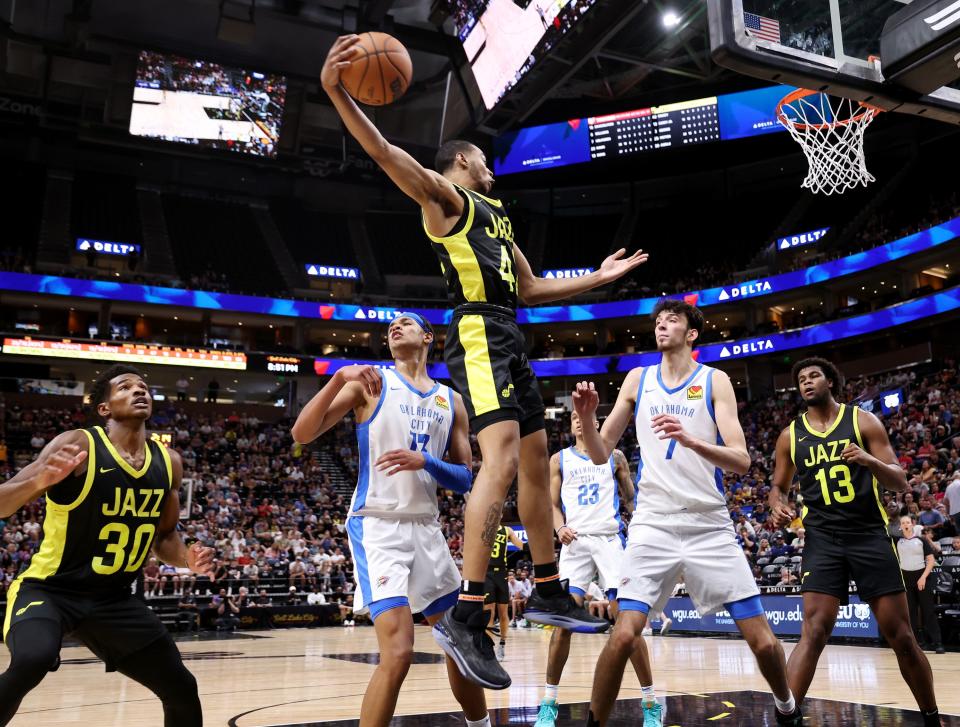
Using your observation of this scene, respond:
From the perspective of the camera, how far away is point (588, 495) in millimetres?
7418

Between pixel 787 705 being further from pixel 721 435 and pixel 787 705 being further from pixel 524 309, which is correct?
pixel 524 309

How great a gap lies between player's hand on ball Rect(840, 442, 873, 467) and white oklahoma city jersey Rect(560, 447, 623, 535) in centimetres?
220

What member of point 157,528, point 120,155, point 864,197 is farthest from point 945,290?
point 120,155

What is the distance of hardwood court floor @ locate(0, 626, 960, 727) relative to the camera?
5.76 meters

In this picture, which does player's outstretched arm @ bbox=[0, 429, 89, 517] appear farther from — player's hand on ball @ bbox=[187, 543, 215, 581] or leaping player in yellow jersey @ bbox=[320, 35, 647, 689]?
leaping player in yellow jersey @ bbox=[320, 35, 647, 689]

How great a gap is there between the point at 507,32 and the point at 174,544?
60.8 feet

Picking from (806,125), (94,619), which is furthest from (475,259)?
(806,125)

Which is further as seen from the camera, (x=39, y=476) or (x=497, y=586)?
(x=497, y=586)

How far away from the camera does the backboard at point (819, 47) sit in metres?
5.79

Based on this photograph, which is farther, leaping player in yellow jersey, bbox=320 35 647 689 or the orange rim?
the orange rim

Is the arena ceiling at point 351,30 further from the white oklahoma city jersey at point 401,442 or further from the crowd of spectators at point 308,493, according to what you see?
the white oklahoma city jersey at point 401,442

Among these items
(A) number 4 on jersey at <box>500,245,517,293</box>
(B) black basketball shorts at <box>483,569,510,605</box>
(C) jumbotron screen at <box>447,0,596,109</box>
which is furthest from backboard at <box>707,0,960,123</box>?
(C) jumbotron screen at <box>447,0,596,109</box>

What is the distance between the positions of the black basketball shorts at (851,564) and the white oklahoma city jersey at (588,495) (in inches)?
79.6

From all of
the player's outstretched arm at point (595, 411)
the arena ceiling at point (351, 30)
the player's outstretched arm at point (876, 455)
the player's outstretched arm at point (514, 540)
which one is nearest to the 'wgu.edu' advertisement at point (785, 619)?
Result: the player's outstretched arm at point (876, 455)
